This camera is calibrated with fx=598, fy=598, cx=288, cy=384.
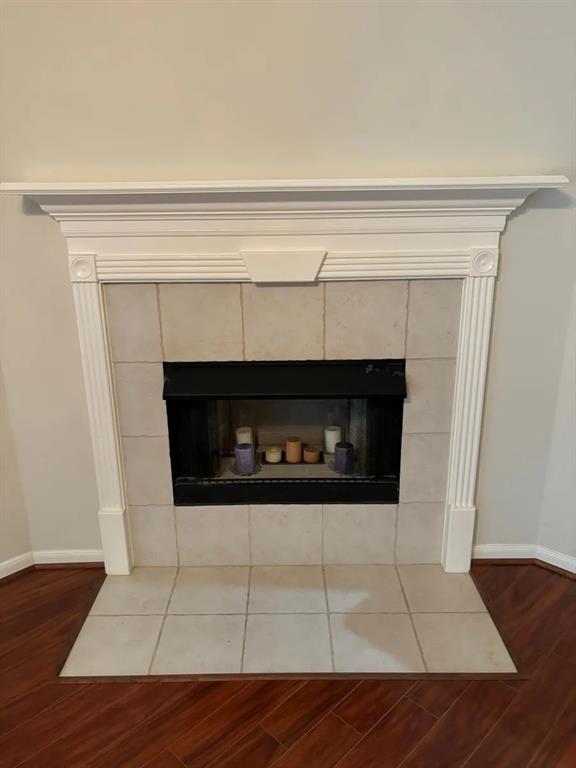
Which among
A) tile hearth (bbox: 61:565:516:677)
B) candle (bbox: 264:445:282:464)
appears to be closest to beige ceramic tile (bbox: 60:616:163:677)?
tile hearth (bbox: 61:565:516:677)

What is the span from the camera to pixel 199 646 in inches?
74.7

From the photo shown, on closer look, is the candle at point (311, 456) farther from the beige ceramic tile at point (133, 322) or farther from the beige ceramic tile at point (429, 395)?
the beige ceramic tile at point (133, 322)

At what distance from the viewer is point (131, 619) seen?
6.61ft

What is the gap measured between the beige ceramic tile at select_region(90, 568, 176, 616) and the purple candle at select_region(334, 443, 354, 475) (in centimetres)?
74

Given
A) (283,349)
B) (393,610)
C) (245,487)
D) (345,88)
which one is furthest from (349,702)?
(345,88)

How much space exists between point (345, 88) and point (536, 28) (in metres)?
0.57

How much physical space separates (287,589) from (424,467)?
0.66 m

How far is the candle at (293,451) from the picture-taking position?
92.7 inches

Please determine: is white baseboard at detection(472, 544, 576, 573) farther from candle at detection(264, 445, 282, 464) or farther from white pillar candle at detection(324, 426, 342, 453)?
candle at detection(264, 445, 282, 464)

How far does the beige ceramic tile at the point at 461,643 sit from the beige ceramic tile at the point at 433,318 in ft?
2.92

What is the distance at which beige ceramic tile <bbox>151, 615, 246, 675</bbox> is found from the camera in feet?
5.96

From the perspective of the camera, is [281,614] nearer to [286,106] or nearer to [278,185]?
[278,185]

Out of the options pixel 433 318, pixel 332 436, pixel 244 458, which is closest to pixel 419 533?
pixel 332 436

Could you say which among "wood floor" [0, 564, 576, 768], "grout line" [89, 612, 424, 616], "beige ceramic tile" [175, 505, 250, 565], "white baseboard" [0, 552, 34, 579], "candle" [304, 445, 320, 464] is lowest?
"wood floor" [0, 564, 576, 768]
